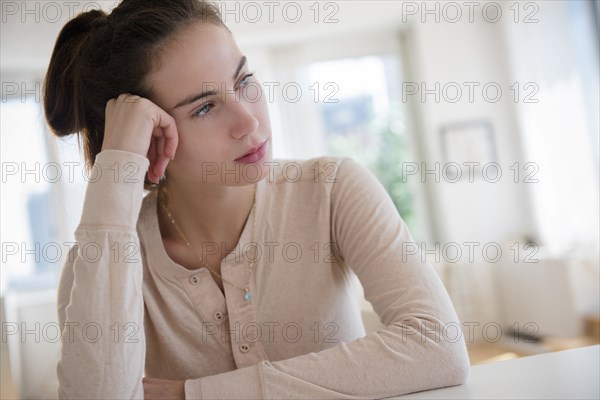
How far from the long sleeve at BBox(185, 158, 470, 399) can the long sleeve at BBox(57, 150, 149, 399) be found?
131mm

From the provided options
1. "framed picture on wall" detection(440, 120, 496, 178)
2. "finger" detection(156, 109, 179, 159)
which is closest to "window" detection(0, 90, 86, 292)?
"finger" detection(156, 109, 179, 159)

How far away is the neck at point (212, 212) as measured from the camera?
120 cm

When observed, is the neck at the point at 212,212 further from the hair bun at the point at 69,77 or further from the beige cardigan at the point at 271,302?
the hair bun at the point at 69,77

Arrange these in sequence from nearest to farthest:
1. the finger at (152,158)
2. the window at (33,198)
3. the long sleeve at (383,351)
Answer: the long sleeve at (383,351), the finger at (152,158), the window at (33,198)

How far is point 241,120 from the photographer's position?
Result: 1.05m

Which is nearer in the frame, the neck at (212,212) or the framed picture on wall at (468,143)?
the neck at (212,212)

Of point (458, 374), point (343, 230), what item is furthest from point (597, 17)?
point (458, 374)

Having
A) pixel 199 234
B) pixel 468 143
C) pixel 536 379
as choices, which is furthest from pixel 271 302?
pixel 468 143

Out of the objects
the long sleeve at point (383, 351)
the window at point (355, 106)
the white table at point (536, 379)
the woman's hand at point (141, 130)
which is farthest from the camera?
the window at point (355, 106)

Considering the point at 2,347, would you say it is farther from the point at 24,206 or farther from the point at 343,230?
the point at 24,206

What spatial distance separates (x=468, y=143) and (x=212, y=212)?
435 centimetres

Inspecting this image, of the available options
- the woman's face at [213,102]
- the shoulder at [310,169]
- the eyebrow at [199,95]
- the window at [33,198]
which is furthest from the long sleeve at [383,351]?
the window at [33,198]

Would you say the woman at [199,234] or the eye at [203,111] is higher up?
the eye at [203,111]

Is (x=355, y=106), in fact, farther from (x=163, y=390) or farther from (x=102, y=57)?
(x=163, y=390)
